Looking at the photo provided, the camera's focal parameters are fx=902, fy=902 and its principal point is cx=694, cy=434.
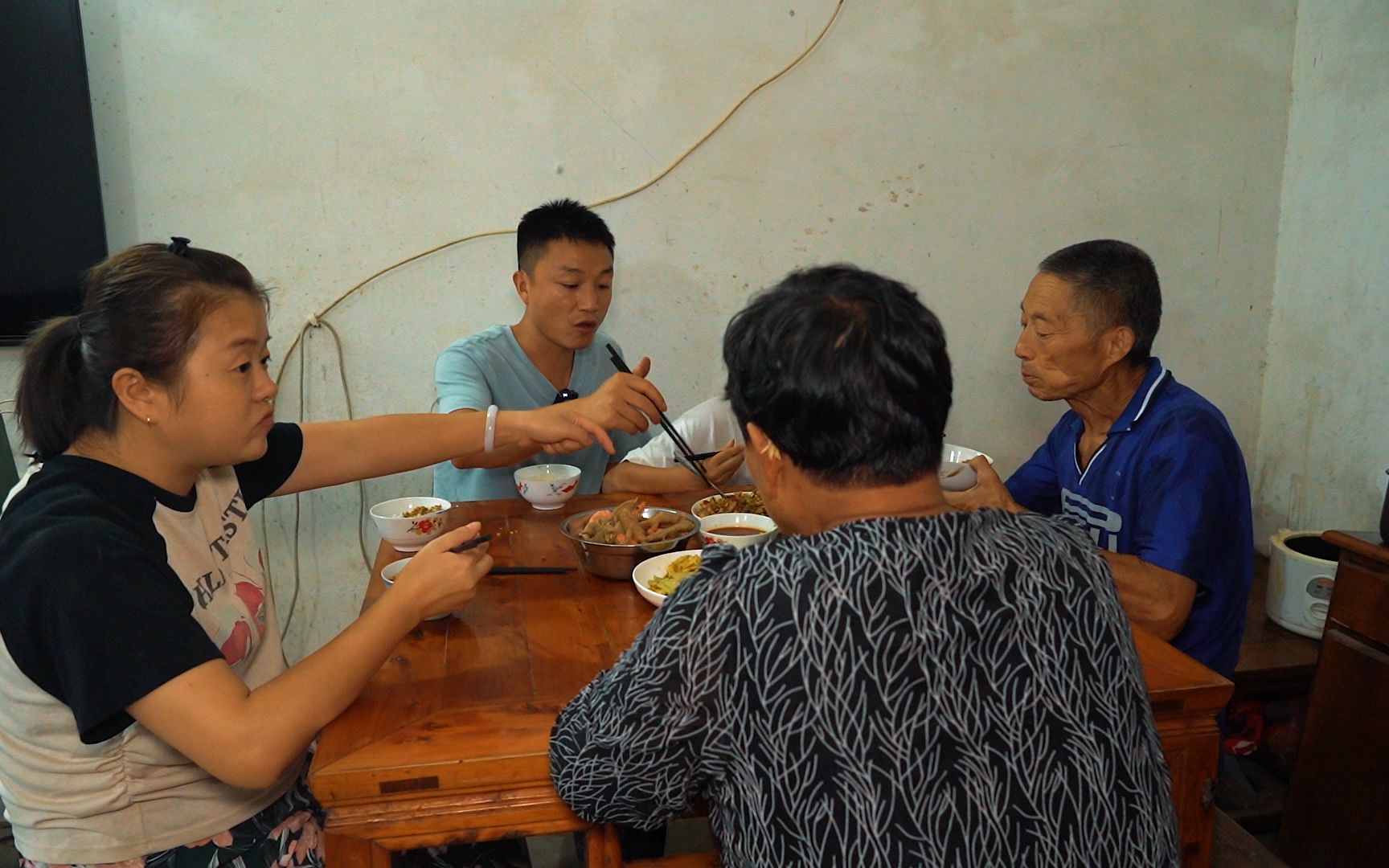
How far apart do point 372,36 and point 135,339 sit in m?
1.92

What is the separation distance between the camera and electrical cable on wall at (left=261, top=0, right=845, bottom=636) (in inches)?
114

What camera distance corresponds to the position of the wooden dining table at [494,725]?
1138 mm

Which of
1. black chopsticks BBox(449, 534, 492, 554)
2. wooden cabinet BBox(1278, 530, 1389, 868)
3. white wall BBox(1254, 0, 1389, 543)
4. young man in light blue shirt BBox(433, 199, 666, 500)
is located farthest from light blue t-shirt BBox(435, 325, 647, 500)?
white wall BBox(1254, 0, 1389, 543)

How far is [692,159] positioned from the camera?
3.04 metres

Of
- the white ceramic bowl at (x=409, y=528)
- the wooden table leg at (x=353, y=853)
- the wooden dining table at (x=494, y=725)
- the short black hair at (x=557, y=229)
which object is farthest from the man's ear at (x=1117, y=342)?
the wooden table leg at (x=353, y=853)

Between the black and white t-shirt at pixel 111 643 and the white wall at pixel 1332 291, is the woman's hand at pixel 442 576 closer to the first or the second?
the black and white t-shirt at pixel 111 643

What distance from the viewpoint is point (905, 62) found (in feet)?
10.2

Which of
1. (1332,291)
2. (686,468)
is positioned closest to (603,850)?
(686,468)

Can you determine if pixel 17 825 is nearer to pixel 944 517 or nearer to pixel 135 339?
pixel 135 339

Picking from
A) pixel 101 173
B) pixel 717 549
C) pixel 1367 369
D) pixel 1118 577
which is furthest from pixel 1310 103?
pixel 101 173

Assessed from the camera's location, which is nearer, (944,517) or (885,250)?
(944,517)

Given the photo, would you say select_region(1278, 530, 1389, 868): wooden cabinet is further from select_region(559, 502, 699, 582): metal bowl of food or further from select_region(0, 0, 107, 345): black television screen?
select_region(0, 0, 107, 345): black television screen

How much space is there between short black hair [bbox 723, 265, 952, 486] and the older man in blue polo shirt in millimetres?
1014

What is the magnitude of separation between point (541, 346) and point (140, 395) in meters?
1.52
